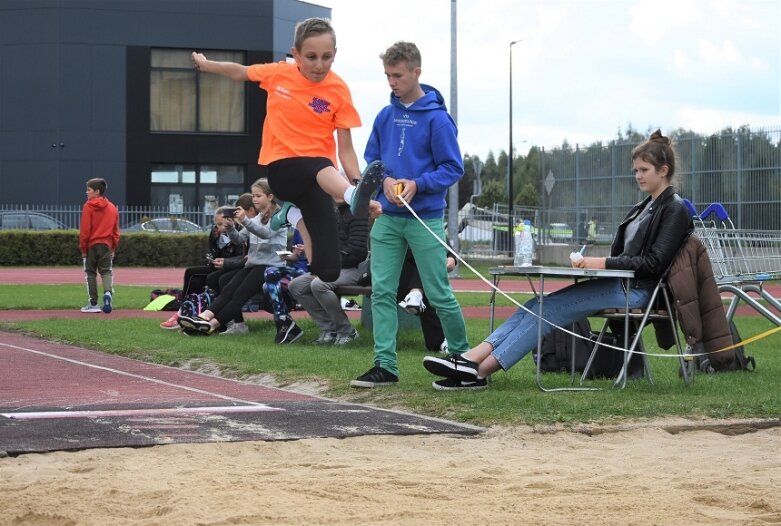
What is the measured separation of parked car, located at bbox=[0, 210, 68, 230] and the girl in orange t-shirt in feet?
104

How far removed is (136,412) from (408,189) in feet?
7.72

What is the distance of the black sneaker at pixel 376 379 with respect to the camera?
8414 mm

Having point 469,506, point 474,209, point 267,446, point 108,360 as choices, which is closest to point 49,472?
point 267,446

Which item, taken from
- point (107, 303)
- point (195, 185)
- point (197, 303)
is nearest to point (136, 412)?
point (197, 303)

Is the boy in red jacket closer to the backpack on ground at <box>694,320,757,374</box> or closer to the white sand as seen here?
the backpack on ground at <box>694,320,757,374</box>

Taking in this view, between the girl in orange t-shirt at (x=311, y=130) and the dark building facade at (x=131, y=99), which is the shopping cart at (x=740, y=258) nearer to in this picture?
the girl in orange t-shirt at (x=311, y=130)

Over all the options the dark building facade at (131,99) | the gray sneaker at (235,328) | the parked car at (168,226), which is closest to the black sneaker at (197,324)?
the gray sneaker at (235,328)

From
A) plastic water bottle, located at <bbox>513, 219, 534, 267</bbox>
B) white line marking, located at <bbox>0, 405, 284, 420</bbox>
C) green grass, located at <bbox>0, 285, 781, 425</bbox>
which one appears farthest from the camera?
plastic water bottle, located at <bbox>513, 219, 534, 267</bbox>

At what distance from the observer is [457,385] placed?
8.13 meters

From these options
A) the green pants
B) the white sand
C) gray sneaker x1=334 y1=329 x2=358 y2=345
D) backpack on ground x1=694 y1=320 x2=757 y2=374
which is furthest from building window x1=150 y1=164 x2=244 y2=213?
the white sand

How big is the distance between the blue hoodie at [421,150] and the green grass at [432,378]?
1.32 m

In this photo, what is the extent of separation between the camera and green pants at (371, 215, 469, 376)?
846 cm

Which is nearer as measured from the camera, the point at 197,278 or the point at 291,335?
the point at 291,335

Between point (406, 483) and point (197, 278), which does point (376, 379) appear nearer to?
point (406, 483)
